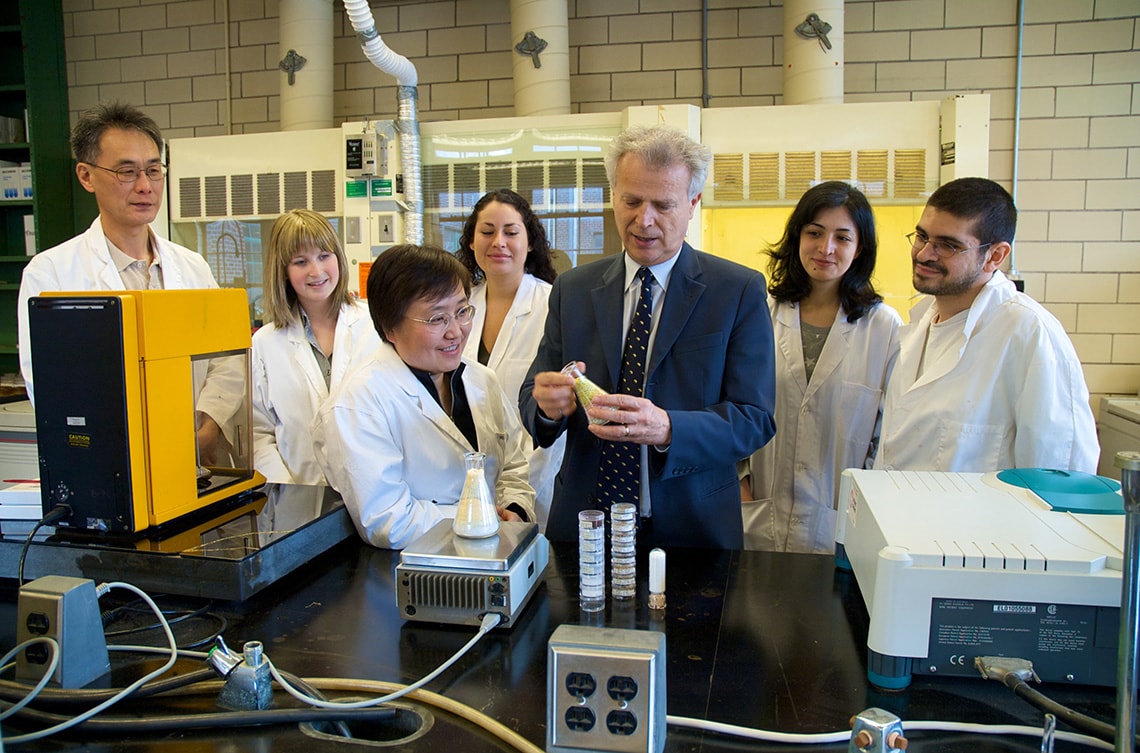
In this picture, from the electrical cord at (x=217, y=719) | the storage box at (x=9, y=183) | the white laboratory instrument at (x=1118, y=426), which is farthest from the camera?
the storage box at (x=9, y=183)

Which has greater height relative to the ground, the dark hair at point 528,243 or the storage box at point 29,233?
the storage box at point 29,233

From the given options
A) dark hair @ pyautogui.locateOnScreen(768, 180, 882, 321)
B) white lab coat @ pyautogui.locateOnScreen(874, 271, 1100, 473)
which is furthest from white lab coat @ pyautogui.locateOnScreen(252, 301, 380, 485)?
white lab coat @ pyautogui.locateOnScreen(874, 271, 1100, 473)

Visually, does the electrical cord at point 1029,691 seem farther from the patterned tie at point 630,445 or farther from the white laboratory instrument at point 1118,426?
the white laboratory instrument at point 1118,426

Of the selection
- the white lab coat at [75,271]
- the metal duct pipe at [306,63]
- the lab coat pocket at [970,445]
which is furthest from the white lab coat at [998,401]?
the metal duct pipe at [306,63]

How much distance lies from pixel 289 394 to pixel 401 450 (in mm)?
709

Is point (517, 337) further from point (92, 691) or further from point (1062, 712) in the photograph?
point (1062, 712)

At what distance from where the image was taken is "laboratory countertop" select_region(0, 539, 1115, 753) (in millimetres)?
896

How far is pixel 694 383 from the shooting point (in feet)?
5.20

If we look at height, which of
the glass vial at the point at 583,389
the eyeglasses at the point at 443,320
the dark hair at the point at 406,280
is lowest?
the glass vial at the point at 583,389

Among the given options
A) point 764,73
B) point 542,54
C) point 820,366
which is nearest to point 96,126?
point 542,54

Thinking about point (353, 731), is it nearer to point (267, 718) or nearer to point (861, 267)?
point (267, 718)

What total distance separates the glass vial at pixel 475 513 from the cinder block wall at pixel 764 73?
10.2 feet

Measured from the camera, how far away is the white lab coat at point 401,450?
4.98ft

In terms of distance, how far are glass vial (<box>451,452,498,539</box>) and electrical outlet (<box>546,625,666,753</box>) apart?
1.29 feet
